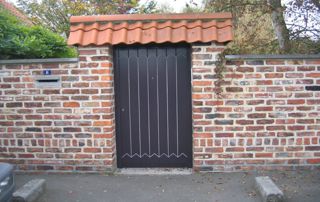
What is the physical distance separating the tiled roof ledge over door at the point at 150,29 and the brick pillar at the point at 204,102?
188mm

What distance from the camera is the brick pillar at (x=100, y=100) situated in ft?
17.6

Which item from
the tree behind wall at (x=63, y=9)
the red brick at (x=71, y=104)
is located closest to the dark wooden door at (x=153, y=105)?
the red brick at (x=71, y=104)

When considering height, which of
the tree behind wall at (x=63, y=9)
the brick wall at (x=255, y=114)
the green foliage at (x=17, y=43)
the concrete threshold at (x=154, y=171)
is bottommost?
the concrete threshold at (x=154, y=171)

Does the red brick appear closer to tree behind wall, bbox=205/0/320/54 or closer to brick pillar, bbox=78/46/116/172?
brick pillar, bbox=78/46/116/172

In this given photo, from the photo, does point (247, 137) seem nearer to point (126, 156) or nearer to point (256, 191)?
point (256, 191)

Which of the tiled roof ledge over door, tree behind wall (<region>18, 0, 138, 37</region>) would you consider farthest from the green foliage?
tree behind wall (<region>18, 0, 138, 37</region>)

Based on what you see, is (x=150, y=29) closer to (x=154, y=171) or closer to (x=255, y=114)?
(x=255, y=114)

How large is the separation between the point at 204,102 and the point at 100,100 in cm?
152

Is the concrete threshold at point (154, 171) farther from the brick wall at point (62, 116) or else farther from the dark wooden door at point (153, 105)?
the brick wall at point (62, 116)

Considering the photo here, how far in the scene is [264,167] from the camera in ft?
18.1

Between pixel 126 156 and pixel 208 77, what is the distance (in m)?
1.80

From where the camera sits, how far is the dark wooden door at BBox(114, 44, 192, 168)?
5.62 m

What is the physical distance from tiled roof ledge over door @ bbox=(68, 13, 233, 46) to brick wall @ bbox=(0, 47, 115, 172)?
203 mm

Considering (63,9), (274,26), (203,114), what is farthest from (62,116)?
(63,9)
